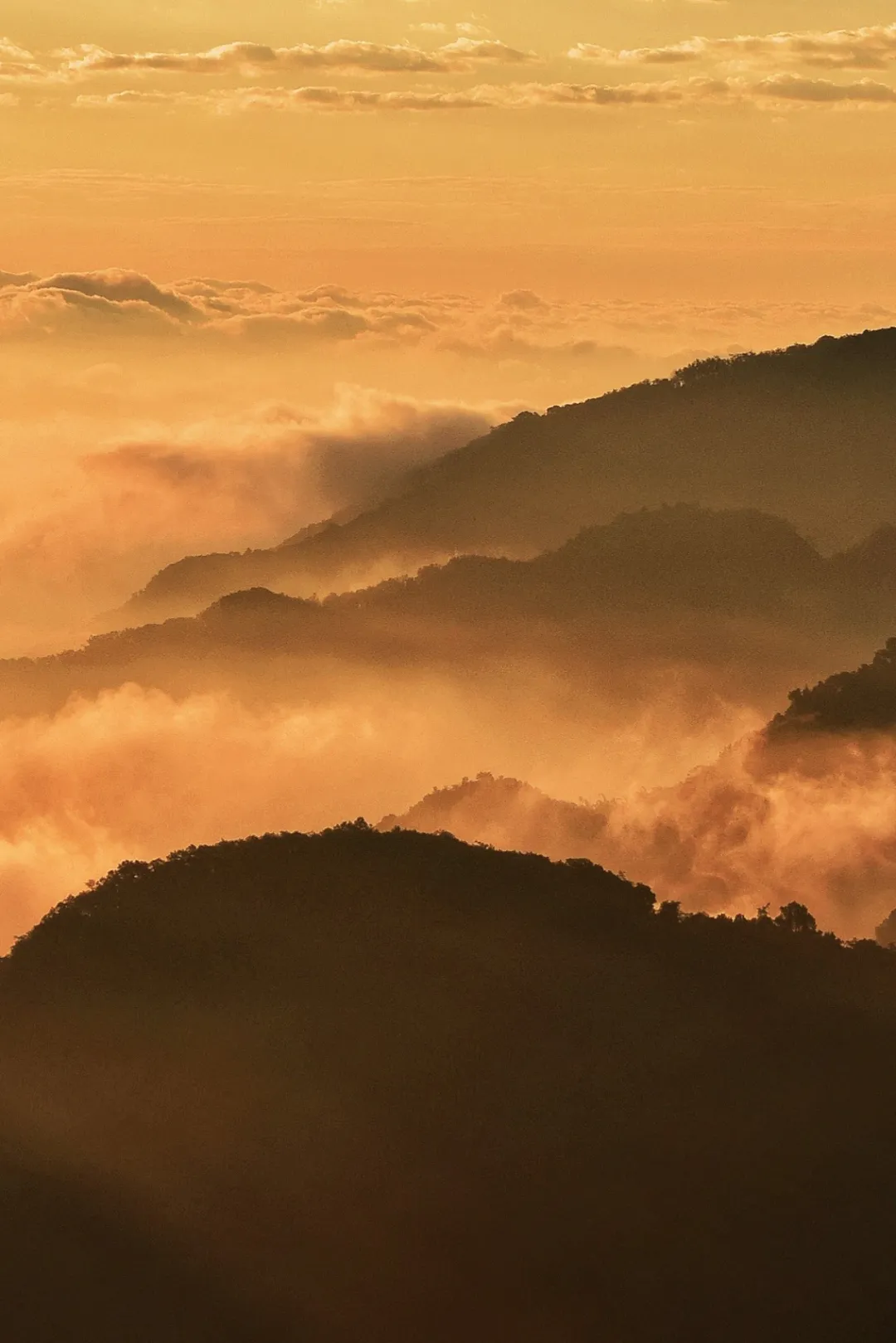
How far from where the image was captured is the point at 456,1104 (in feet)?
550

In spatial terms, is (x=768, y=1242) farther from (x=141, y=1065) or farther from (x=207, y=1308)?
(x=141, y=1065)

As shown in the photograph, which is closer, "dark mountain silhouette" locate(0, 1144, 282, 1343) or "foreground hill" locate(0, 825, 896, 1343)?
"dark mountain silhouette" locate(0, 1144, 282, 1343)

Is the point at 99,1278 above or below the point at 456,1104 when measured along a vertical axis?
below

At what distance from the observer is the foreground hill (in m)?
152

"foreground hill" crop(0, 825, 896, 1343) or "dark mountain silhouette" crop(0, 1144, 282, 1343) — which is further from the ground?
"foreground hill" crop(0, 825, 896, 1343)

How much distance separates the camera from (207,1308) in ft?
500

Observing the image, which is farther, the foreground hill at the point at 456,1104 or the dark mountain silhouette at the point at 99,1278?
the foreground hill at the point at 456,1104

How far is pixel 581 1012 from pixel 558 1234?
83.1ft

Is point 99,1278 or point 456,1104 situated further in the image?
point 456,1104

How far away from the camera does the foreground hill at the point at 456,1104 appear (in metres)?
152

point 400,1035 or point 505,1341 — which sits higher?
point 400,1035

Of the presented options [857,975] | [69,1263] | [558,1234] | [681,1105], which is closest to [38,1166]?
[69,1263]

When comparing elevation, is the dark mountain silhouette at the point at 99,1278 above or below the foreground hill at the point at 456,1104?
below

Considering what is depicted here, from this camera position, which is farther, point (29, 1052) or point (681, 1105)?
point (29, 1052)
